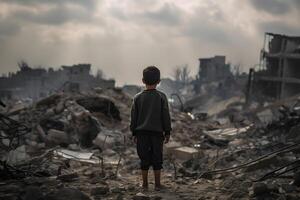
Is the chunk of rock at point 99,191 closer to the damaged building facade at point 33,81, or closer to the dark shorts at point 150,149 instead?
the dark shorts at point 150,149

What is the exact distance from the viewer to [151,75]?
5.34m

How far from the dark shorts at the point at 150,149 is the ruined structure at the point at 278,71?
2984 cm

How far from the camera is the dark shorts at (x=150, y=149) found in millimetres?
5309

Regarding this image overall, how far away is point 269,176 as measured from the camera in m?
5.34

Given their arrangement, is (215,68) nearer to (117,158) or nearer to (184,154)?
(184,154)

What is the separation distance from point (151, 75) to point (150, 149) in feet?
2.98

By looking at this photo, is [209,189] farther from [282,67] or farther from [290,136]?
[282,67]

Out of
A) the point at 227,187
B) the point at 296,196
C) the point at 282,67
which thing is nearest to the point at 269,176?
the point at 227,187

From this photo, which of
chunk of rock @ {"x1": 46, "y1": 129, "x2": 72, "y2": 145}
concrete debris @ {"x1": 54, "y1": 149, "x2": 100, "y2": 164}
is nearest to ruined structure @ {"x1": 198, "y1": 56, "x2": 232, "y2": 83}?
chunk of rock @ {"x1": 46, "y1": 129, "x2": 72, "y2": 145}

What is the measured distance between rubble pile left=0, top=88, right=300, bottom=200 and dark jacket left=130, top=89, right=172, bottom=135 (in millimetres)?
758

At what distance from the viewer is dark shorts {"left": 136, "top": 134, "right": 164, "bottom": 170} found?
5.31 meters

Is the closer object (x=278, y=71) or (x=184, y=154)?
(x=184, y=154)

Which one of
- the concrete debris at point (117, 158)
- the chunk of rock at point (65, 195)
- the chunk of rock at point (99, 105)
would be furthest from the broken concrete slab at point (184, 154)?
the chunk of rock at point (99, 105)

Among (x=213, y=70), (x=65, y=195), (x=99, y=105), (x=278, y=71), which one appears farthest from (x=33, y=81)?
(x=65, y=195)
